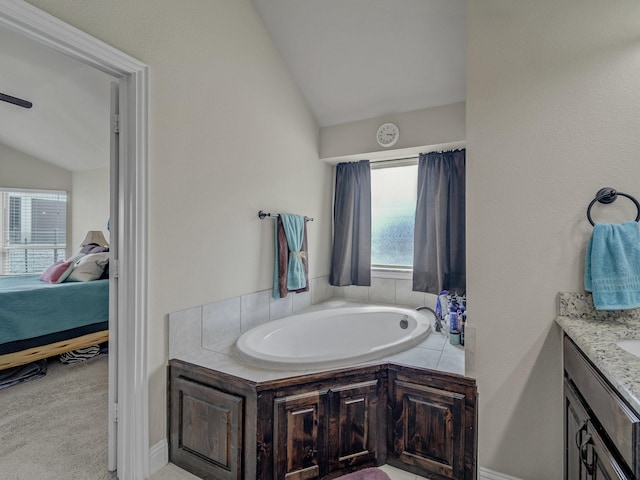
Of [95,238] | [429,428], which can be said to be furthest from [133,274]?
[95,238]

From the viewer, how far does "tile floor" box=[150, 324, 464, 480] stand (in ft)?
5.23

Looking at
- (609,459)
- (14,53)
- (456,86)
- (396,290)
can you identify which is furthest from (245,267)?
(14,53)

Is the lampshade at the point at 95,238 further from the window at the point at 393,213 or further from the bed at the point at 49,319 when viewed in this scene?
the window at the point at 393,213

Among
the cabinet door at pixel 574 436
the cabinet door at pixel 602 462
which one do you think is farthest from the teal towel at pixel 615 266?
the cabinet door at pixel 602 462

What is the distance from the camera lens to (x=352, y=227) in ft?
10.7

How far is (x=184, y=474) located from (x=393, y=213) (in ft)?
8.68

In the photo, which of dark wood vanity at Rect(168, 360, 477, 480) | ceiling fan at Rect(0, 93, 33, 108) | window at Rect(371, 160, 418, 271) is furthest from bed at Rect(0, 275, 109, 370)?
window at Rect(371, 160, 418, 271)

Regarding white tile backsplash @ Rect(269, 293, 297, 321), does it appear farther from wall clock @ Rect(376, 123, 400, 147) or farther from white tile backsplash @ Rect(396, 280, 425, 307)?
wall clock @ Rect(376, 123, 400, 147)

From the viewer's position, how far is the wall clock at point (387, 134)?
281 cm

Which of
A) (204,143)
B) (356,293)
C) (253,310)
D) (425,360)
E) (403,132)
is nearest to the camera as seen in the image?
(425,360)

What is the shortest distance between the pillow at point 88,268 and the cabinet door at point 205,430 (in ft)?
7.75

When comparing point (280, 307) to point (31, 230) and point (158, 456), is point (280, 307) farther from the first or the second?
point (31, 230)

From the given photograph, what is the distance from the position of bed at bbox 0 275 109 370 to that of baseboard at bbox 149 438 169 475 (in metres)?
2.00

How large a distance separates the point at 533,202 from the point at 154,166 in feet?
6.20
